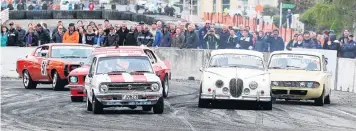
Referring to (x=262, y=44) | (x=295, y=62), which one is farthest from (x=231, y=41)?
(x=295, y=62)

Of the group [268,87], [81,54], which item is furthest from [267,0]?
[268,87]

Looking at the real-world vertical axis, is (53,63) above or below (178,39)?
below

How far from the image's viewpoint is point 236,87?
22.6 meters

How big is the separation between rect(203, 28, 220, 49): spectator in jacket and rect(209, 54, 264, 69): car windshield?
Answer: 410 inches

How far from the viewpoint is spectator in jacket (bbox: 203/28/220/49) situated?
3456cm

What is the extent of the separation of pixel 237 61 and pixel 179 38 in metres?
11.6

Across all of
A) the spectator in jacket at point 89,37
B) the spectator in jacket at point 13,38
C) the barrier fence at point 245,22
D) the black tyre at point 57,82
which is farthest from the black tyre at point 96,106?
the barrier fence at point 245,22

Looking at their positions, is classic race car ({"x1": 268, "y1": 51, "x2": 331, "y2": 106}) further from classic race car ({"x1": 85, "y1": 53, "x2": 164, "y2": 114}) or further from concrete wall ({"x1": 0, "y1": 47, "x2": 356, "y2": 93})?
concrete wall ({"x1": 0, "y1": 47, "x2": 356, "y2": 93})

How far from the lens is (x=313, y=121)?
20.4m

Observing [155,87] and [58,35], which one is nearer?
[155,87]

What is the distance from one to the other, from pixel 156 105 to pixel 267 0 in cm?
6983

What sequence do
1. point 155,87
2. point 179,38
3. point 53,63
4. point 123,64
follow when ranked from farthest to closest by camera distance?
point 179,38, point 53,63, point 123,64, point 155,87

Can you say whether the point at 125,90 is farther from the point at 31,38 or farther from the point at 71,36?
the point at 31,38

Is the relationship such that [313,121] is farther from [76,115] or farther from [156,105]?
[76,115]
